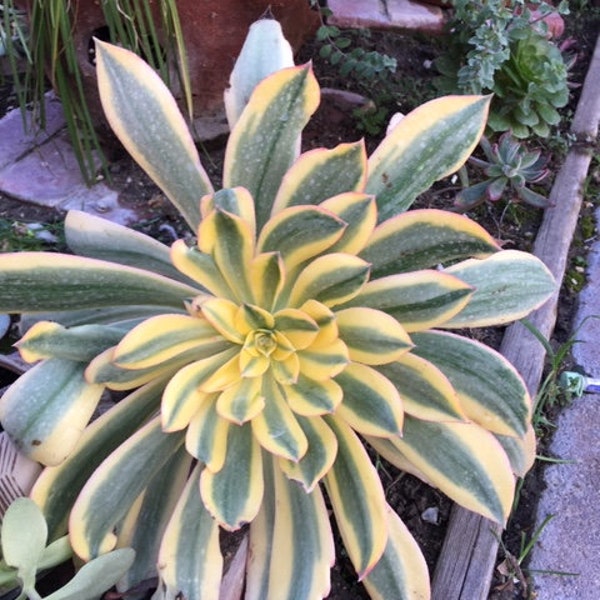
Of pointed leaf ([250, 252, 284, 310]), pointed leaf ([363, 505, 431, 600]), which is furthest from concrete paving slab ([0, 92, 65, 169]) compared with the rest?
pointed leaf ([363, 505, 431, 600])

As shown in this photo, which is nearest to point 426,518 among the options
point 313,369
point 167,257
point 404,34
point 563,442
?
point 563,442

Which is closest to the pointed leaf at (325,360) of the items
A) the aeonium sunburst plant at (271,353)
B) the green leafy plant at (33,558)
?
the aeonium sunburst plant at (271,353)

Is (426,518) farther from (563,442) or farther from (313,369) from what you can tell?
(313,369)

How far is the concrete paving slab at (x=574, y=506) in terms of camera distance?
133 centimetres

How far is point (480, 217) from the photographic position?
1841mm

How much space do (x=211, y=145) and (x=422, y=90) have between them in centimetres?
61

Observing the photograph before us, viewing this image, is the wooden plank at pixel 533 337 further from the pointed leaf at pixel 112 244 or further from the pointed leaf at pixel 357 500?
the pointed leaf at pixel 112 244

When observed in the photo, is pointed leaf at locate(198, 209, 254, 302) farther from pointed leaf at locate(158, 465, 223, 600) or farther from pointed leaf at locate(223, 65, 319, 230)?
pointed leaf at locate(158, 465, 223, 600)

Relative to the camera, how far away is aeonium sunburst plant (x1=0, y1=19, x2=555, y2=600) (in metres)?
0.88

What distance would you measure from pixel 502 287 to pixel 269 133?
38 cm

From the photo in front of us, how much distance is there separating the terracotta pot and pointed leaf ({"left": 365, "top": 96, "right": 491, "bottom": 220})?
785 mm

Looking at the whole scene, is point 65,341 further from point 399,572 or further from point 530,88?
point 530,88

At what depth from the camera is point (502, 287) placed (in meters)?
1.03

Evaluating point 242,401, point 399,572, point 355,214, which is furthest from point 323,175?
point 399,572
